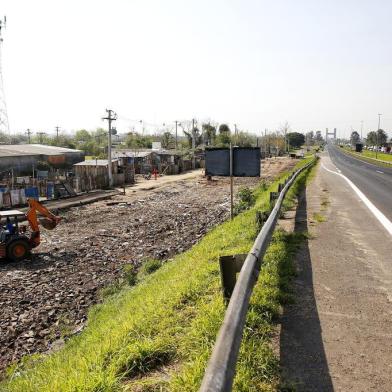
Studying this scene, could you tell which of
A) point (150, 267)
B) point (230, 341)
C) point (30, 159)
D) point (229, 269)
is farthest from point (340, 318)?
point (30, 159)

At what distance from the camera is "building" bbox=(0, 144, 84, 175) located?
35.3 meters

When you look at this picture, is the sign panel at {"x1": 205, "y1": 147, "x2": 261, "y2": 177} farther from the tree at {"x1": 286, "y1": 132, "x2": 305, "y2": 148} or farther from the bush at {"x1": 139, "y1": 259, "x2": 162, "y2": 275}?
the tree at {"x1": 286, "y1": 132, "x2": 305, "y2": 148}

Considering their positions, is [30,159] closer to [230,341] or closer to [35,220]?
[35,220]

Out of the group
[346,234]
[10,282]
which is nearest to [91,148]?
[10,282]

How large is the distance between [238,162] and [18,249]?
363 inches

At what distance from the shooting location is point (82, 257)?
1608 cm

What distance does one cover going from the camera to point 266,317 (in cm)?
476

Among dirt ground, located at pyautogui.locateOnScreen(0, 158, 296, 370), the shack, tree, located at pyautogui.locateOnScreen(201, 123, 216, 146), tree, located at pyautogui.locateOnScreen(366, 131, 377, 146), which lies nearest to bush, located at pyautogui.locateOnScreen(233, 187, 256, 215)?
dirt ground, located at pyautogui.locateOnScreen(0, 158, 296, 370)

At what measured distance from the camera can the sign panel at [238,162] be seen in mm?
12008

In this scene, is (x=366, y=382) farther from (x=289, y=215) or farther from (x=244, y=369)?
(x=289, y=215)

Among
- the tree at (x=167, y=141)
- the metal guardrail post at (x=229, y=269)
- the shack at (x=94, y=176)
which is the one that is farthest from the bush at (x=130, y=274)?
the tree at (x=167, y=141)

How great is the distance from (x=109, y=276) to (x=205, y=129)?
355 feet

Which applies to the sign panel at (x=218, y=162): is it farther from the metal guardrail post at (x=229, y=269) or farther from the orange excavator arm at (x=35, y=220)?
the orange excavator arm at (x=35, y=220)

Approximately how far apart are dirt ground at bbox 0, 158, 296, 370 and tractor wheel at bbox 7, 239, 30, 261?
30cm
